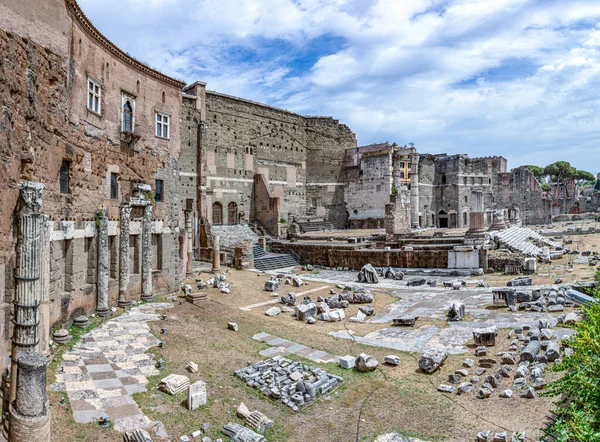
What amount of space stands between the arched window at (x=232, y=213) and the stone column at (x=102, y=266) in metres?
24.8

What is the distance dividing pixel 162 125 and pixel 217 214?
21.1m

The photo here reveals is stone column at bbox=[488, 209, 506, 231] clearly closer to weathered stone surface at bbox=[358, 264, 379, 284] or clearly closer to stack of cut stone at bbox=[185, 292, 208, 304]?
weathered stone surface at bbox=[358, 264, 379, 284]

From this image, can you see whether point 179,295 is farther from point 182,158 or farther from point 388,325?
point 182,158

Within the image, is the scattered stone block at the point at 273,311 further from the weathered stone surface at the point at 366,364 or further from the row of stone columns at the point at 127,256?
the weathered stone surface at the point at 366,364

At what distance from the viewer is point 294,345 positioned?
11219 mm

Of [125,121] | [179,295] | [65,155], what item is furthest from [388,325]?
[125,121]

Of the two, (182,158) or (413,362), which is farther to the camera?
(182,158)

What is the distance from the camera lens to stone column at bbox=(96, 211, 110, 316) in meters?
13.2

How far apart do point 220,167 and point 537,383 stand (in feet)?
108

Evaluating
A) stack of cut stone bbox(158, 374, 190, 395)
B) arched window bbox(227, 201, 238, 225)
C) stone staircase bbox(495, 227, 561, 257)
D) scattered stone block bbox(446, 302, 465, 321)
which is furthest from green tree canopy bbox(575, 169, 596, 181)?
stack of cut stone bbox(158, 374, 190, 395)

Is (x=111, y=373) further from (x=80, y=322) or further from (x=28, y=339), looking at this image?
(x=80, y=322)

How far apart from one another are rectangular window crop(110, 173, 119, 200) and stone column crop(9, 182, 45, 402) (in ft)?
19.9

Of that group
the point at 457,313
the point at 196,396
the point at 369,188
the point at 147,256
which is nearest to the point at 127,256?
the point at 147,256

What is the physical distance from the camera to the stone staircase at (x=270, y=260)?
26.8 metres
